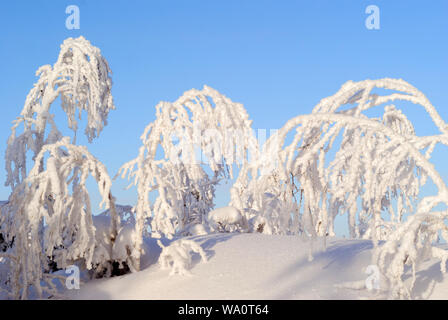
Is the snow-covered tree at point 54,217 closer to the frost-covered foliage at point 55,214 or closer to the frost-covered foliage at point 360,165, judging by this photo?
the frost-covered foliage at point 55,214

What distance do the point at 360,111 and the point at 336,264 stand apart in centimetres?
257

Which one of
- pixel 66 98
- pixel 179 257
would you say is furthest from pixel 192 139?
pixel 66 98

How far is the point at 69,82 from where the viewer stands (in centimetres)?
1115

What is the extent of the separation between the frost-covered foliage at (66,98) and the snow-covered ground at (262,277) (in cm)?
397

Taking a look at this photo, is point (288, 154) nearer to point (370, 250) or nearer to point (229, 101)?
point (229, 101)

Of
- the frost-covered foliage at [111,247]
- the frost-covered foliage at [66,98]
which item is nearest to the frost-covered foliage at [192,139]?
the frost-covered foliage at [111,247]

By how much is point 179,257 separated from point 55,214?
215cm

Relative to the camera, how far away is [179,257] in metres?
7.38

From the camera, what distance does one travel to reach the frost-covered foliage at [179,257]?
7.30 metres

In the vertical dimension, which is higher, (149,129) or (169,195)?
(149,129)

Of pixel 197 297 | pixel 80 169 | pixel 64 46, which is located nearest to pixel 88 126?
pixel 64 46
